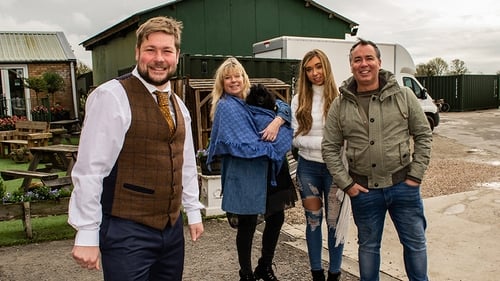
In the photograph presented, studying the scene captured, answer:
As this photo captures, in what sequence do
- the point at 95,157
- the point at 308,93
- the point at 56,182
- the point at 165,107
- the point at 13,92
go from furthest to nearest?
the point at 13,92 < the point at 56,182 < the point at 308,93 < the point at 165,107 < the point at 95,157

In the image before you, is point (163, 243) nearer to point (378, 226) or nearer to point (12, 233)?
point (378, 226)

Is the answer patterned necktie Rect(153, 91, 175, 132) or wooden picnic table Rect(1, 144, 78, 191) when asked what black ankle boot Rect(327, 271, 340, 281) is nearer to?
patterned necktie Rect(153, 91, 175, 132)

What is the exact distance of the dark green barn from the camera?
1455 cm

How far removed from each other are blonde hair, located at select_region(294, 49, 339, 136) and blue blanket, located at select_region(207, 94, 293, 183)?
0.46 ft

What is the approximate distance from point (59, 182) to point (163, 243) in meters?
3.92

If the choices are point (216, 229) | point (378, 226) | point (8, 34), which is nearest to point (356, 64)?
point (378, 226)

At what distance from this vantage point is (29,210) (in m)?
4.85

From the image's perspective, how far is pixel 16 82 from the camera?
16.3 metres

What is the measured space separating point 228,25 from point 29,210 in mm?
11489

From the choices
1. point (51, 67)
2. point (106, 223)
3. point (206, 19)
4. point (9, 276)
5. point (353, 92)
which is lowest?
point (9, 276)

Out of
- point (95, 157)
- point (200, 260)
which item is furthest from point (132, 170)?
point (200, 260)

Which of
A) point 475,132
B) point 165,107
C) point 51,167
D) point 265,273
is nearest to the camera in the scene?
point 165,107

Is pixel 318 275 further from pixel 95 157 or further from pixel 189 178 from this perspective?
pixel 95 157

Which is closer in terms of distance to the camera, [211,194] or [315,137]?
[315,137]
